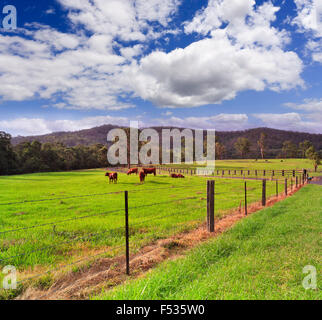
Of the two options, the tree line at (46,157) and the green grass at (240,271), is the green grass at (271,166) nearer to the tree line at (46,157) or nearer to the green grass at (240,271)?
the tree line at (46,157)

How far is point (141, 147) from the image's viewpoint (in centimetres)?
6619

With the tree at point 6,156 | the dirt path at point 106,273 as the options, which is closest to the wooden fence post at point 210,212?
the dirt path at point 106,273

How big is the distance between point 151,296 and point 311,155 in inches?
2645

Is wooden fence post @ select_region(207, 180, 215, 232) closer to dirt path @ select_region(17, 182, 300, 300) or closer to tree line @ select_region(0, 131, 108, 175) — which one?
dirt path @ select_region(17, 182, 300, 300)

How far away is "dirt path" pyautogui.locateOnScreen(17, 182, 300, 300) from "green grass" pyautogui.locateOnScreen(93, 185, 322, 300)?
0.45 metres

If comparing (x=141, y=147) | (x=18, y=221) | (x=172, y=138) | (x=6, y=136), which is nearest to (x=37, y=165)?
(x=6, y=136)

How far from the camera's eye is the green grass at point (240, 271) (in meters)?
3.32

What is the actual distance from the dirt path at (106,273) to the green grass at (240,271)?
1.48ft

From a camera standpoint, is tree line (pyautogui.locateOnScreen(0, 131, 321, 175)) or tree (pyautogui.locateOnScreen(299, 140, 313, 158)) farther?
tree (pyautogui.locateOnScreen(299, 140, 313, 158))

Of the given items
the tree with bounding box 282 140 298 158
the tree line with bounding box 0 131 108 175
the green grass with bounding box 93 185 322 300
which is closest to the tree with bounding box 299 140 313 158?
the tree with bounding box 282 140 298 158

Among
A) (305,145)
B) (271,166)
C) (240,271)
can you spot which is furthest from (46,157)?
(305,145)

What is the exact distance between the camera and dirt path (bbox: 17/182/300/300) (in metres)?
3.84

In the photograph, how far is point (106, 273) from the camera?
15.0 feet
